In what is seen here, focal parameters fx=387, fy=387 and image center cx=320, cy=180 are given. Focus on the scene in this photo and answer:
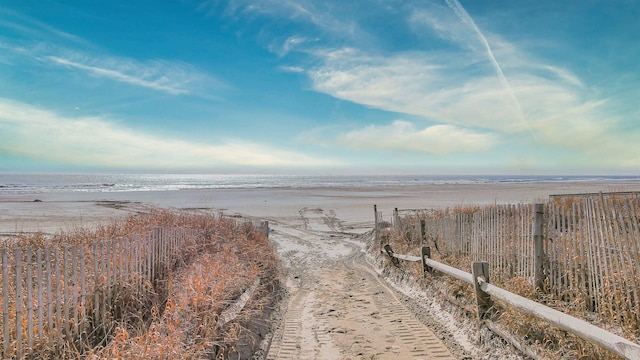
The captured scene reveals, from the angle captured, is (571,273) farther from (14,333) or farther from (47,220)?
(47,220)

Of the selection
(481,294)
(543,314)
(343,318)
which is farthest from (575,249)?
(343,318)

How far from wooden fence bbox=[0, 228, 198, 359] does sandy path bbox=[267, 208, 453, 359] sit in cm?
241

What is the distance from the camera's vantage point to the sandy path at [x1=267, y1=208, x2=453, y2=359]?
5.55 m

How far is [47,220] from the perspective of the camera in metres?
20.9

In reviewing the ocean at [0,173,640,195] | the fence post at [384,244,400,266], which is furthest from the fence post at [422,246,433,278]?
the ocean at [0,173,640,195]

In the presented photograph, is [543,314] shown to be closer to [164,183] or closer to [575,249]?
[575,249]

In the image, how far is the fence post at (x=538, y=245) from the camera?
6184mm

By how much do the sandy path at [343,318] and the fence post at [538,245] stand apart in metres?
1.93

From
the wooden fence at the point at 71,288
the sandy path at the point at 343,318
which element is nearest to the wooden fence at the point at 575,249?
the sandy path at the point at 343,318

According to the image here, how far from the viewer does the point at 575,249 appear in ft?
18.7

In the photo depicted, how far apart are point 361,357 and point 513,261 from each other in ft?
11.2

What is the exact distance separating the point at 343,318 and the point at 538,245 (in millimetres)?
3492

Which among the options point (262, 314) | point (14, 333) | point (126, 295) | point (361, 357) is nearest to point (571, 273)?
point (361, 357)

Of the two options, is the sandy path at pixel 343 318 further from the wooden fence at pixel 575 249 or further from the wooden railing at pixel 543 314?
the wooden fence at pixel 575 249
